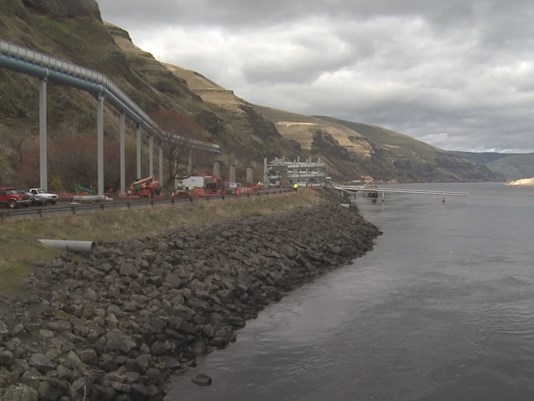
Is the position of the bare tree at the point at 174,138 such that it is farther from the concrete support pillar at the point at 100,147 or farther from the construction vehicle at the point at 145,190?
the concrete support pillar at the point at 100,147

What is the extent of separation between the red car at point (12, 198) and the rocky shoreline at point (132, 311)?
39.0 feet

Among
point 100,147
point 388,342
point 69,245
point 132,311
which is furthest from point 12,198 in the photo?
point 388,342

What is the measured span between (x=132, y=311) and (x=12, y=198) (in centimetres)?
2064

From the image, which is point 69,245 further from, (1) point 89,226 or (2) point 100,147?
(2) point 100,147

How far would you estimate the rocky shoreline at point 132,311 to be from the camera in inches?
583

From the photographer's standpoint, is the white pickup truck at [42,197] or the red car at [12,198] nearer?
the red car at [12,198]

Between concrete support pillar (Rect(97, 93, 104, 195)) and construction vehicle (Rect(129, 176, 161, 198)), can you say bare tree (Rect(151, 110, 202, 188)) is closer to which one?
construction vehicle (Rect(129, 176, 161, 198))

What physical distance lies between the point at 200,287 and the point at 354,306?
31.2 feet

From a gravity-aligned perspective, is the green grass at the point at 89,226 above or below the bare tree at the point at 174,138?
below

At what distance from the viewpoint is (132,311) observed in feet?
67.5

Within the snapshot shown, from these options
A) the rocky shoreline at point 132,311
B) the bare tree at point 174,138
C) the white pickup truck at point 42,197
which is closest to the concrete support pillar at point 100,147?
the white pickup truck at point 42,197

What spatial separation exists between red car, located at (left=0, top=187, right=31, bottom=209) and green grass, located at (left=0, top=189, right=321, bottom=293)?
753cm

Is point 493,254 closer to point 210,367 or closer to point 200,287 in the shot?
point 200,287

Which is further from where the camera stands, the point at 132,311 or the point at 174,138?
the point at 174,138
